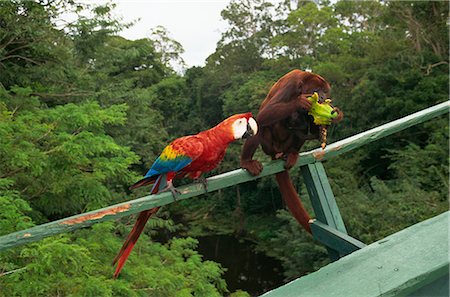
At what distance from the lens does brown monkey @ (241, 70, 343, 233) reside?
1.24 m

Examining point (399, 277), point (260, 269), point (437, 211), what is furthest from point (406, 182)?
point (399, 277)

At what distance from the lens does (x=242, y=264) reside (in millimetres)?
10398

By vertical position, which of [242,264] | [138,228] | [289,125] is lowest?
[242,264]

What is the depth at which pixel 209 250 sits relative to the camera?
11.2 m

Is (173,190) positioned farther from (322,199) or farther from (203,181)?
(322,199)

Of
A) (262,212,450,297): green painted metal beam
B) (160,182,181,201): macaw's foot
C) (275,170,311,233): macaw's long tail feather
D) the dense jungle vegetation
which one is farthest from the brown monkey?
the dense jungle vegetation

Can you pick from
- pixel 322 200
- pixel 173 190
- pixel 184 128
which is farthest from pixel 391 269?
pixel 184 128

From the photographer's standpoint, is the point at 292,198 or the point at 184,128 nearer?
the point at 292,198

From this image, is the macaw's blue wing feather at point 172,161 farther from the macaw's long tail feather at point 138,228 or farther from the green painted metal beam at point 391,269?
the green painted metal beam at point 391,269

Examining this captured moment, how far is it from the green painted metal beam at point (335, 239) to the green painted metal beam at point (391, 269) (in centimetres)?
46

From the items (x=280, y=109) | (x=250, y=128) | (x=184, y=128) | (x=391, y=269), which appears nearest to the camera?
(x=391, y=269)

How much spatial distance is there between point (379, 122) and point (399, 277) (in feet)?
30.8

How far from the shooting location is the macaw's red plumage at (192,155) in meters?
1.11

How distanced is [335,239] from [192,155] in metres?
0.44
